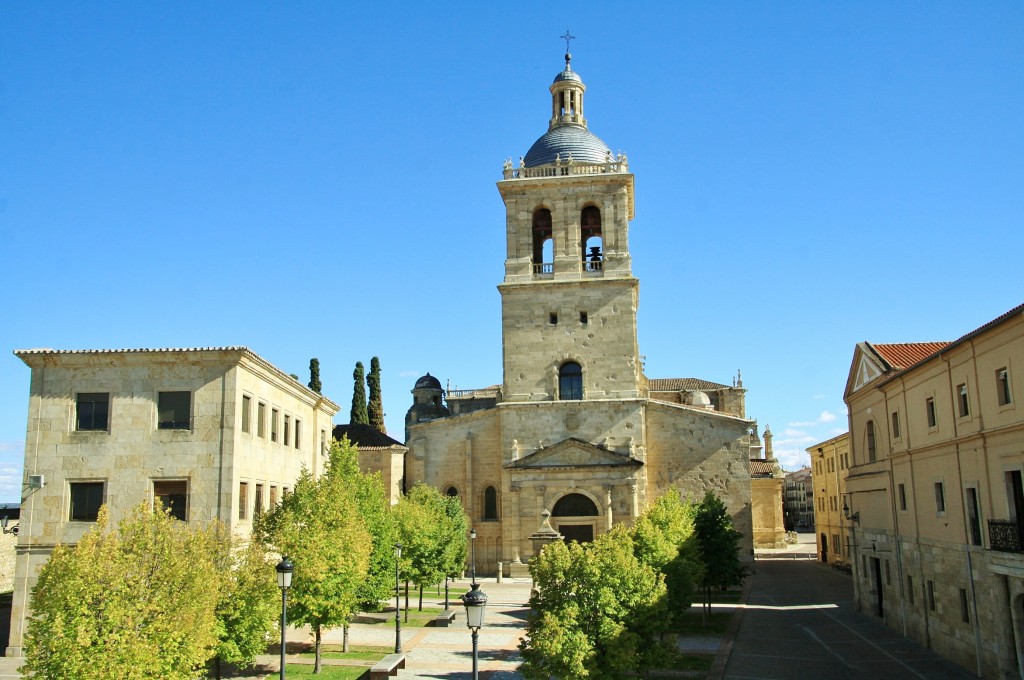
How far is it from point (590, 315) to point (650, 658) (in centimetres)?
3287

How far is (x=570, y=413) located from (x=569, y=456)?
8.18 ft

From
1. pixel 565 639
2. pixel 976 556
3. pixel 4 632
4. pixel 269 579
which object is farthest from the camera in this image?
pixel 4 632

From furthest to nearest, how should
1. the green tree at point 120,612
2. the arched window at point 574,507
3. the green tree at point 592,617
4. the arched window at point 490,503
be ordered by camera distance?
the arched window at point 490,503 → the arched window at point 574,507 → the green tree at point 592,617 → the green tree at point 120,612

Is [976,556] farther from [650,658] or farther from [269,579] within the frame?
[269,579]

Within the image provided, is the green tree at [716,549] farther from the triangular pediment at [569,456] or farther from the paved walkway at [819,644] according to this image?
the triangular pediment at [569,456]

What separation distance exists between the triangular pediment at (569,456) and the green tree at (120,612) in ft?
104

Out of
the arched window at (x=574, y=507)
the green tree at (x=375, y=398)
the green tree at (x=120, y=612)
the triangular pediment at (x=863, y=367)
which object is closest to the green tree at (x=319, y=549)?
the green tree at (x=120, y=612)

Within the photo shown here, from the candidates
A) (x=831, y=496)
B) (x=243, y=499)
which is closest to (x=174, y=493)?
(x=243, y=499)

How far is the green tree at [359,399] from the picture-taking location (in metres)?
74.8

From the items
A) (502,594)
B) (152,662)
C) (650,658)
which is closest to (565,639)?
(650,658)

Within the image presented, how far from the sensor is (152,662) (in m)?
15.3

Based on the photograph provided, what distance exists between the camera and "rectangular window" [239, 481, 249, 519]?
87.4 ft

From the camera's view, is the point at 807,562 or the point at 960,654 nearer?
the point at 960,654

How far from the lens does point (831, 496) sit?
2345 inches
